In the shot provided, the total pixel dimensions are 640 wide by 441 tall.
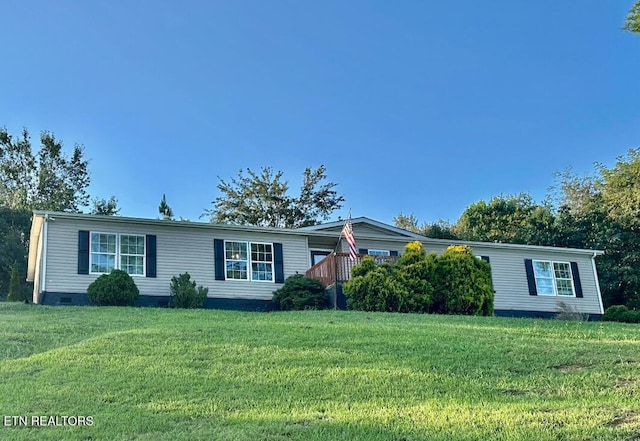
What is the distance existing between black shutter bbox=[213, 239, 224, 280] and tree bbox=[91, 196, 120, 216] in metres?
18.5

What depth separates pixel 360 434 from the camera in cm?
567

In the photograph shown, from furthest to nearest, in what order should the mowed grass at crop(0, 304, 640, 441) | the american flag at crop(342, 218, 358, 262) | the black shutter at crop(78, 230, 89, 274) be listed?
1. the american flag at crop(342, 218, 358, 262)
2. the black shutter at crop(78, 230, 89, 274)
3. the mowed grass at crop(0, 304, 640, 441)

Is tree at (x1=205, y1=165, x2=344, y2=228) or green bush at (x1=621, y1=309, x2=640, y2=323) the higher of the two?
tree at (x1=205, y1=165, x2=344, y2=228)

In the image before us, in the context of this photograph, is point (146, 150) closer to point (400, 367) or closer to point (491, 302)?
point (491, 302)

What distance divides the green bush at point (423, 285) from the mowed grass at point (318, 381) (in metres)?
4.66

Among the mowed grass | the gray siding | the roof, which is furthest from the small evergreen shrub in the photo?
the gray siding

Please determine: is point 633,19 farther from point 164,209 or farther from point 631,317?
point 164,209

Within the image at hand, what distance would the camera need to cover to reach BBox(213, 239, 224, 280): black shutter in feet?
61.9

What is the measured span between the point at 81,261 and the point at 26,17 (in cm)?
690

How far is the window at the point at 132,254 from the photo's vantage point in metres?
17.8

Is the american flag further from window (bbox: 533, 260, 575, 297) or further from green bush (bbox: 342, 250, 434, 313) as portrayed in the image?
window (bbox: 533, 260, 575, 297)

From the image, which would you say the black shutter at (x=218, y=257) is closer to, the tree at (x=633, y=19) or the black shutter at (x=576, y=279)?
the tree at (x=633, y=19)

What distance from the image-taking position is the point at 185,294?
17.5 metres

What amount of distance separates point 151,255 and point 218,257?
200cm
